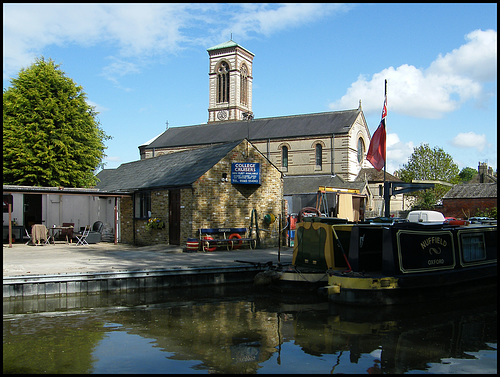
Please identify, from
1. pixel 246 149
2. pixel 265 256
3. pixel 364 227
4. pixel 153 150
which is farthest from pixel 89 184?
pixel 153 150

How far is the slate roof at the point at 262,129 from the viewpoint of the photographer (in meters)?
50.8

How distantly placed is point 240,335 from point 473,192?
3544 cm

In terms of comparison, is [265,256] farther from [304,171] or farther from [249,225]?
[304,171]

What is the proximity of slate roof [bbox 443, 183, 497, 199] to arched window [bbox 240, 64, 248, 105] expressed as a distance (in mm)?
41087

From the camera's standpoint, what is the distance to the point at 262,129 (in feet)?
181

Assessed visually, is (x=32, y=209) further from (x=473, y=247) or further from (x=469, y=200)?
(x=469, y=200)

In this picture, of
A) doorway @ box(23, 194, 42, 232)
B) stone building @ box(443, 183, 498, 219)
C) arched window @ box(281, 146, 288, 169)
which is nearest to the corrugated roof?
arched window @ box(281, 146, 288, 169)

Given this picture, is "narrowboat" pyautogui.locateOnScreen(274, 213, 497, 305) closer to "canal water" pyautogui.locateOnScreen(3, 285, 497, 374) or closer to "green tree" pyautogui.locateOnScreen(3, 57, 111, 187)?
"canal water" pyautogui.locateOnScreen(3, 285, 497, 374)

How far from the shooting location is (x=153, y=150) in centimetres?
6044

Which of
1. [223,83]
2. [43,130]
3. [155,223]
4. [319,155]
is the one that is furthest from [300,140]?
[155,223]

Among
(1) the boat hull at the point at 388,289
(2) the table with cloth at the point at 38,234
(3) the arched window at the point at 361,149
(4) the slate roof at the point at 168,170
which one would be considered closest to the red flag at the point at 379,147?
(4) the slate roof at the point at 168,170

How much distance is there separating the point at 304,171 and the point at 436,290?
3871cm

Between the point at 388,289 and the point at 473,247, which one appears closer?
the point at 388,289

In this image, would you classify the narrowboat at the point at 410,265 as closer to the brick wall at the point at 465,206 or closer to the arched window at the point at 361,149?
the brick wall at the point at 465,206
